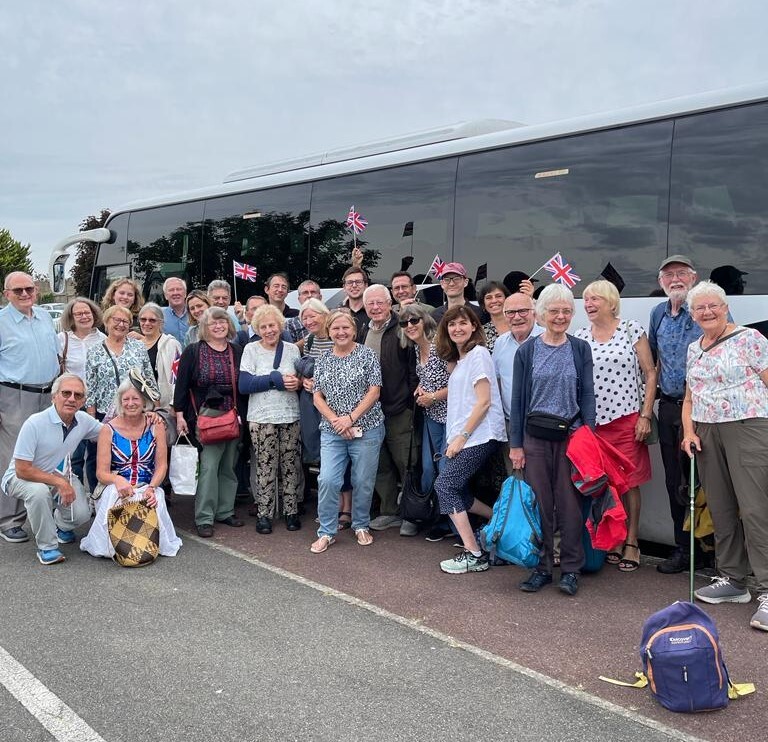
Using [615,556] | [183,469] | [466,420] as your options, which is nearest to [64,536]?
[183,469]

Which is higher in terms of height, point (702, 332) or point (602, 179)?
point (602, 179)

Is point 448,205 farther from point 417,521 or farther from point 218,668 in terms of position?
point 218,668

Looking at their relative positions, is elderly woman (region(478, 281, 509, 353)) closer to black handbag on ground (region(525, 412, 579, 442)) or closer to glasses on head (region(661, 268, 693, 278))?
black handbag on ground (region(525, 412, 579, 442))

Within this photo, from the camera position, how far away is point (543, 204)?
6.77 m

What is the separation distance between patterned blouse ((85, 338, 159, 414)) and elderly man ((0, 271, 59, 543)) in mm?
380

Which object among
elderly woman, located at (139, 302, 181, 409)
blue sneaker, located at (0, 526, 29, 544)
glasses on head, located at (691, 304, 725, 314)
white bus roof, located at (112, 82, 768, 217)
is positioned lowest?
blue sneaker, located at (0, 526, 29, 544)

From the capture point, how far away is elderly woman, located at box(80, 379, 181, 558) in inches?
233


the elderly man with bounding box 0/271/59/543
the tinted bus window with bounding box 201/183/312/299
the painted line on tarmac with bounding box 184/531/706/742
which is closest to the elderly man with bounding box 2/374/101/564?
the elderly man with bounding box 0/271/59/543

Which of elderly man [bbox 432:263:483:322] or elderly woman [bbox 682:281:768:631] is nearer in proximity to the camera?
elderly woman [bbox 682:281:768:631]

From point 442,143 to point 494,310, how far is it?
7.98ft

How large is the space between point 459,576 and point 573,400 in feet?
4.82

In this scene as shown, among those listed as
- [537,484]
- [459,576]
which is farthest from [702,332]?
[459,576]

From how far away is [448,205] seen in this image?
7637 millimetres

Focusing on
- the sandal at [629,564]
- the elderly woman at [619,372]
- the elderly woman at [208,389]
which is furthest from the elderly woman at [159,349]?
the sandal at [629,564]
